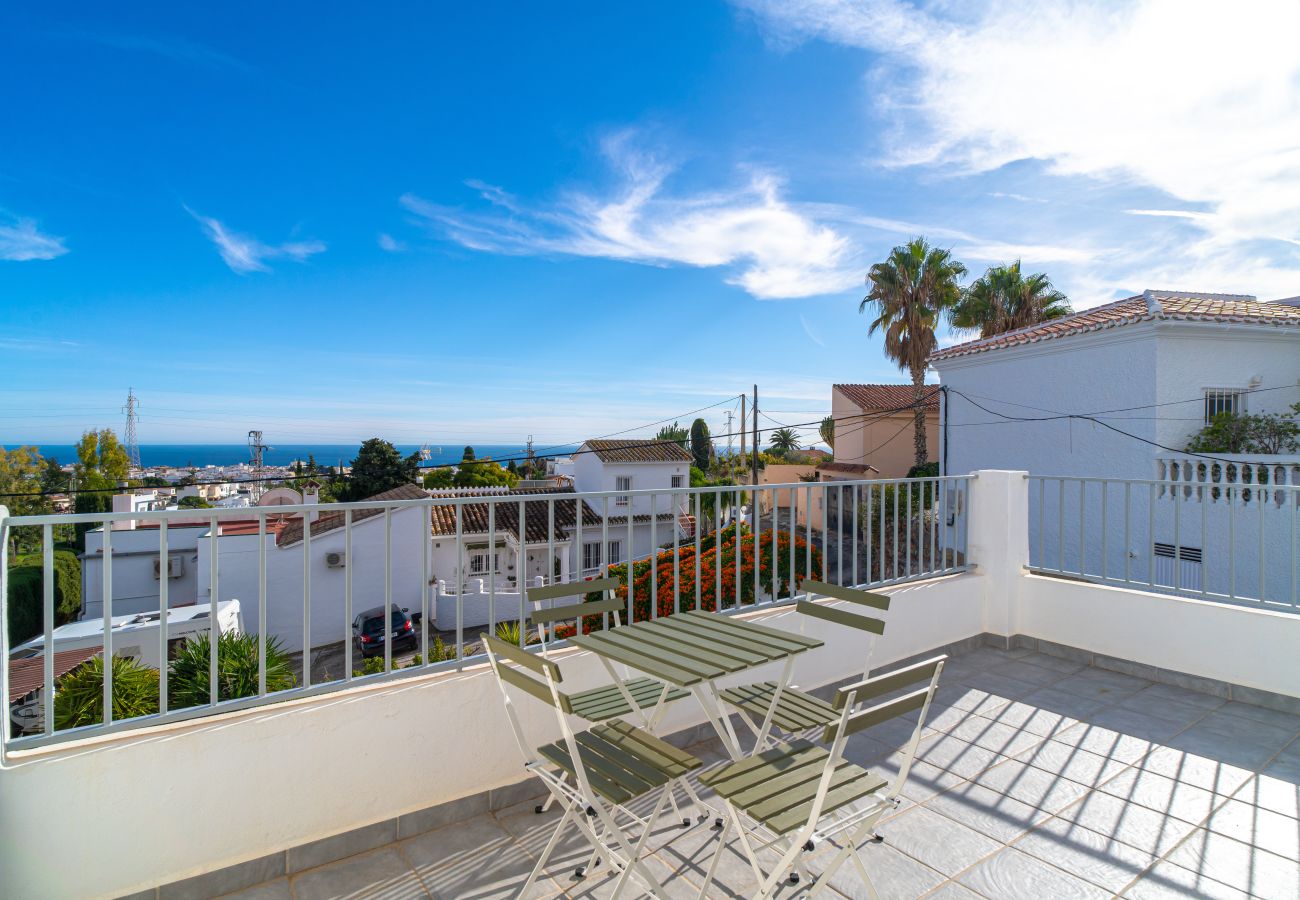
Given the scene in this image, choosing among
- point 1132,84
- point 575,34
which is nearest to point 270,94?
point 575,34

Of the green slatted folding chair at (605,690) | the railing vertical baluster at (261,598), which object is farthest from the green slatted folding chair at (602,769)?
the railing vertical baluster at (261,598)

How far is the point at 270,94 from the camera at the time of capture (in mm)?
17016

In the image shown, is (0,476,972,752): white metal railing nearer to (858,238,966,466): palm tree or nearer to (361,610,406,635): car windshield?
(361,610,406,635): car windshield

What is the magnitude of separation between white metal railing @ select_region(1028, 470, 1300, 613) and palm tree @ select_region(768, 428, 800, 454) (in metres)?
45.1

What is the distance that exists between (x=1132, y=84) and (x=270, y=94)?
63.5ft

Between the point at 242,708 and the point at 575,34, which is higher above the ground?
the point at 575,34

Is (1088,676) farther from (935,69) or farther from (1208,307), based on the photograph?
(1208,307)

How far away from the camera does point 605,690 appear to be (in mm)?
2738

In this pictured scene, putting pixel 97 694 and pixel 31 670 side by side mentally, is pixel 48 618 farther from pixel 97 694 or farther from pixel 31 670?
pixel 31 670

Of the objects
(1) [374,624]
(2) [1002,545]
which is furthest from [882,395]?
(2) [1002,545]

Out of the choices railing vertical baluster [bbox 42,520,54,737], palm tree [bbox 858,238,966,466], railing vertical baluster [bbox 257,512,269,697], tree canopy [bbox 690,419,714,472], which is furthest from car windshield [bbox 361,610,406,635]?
tree canopy [bbox 690,419,714,472]

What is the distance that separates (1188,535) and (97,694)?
1291 centimetres

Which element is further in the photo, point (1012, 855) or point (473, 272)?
point (473, 272)

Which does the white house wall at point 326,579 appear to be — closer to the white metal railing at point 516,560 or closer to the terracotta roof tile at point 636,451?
the white metal railing at point 516,560
